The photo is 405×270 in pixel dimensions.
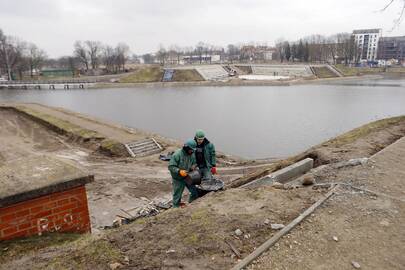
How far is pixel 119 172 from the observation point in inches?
542

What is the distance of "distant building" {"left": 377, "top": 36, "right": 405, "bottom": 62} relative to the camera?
136375mm

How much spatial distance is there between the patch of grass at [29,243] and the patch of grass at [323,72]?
7835 centimetres

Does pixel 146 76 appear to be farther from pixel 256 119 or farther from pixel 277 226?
pixel 277 226

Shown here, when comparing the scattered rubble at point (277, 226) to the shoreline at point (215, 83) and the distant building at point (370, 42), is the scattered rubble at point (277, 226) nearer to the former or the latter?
the shoreline at point (215, 83)

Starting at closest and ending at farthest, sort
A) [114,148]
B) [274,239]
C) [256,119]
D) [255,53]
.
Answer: [274,239], [114,148], [256,119], [255,53]

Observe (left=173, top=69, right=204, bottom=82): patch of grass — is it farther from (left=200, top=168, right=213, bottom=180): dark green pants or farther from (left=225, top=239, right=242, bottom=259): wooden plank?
(left=225, top=239, right=242, bottom=259): wooden plank

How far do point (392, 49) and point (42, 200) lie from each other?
533 ft

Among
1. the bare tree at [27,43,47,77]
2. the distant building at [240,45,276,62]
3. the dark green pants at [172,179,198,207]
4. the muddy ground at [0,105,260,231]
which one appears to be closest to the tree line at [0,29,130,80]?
the bare tree at [27,43,47,77]

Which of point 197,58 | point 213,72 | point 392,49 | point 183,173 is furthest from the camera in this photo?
Result: point 197,58

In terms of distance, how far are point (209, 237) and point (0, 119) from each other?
97.1ft

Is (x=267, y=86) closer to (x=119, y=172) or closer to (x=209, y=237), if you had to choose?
(x=119, y=172)

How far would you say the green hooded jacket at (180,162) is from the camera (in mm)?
6512

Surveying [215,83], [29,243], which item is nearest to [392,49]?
[215,83]

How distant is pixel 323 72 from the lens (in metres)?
78.1
